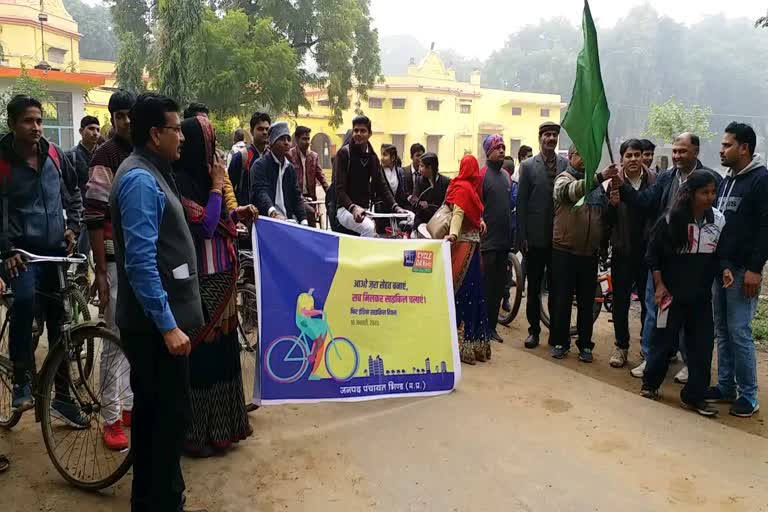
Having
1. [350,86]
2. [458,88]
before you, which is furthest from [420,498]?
[458,88]

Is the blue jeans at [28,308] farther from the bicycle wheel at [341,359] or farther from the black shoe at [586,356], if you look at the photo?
the black shoe at [586,356]

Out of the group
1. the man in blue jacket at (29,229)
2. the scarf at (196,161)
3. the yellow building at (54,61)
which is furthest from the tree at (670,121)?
the man in blue jacket at (29,229)

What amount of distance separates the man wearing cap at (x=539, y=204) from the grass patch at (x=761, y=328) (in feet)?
8.04

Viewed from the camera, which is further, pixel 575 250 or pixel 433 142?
pixel 433 142

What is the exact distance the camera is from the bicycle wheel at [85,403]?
312 centimetres

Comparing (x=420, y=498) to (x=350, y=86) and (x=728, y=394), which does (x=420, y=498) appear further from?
(x=350, y=86)

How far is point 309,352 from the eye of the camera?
386 cm

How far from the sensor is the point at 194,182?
322cm

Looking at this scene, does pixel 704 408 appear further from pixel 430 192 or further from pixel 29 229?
pixel 29 229

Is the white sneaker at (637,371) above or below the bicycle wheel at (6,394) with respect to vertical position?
below

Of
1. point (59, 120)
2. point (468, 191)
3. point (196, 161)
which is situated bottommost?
point (468, 191)

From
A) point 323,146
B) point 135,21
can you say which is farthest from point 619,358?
point 323,146

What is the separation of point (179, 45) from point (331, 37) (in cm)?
735

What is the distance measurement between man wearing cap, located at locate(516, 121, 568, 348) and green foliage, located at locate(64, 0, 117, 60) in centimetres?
5673
